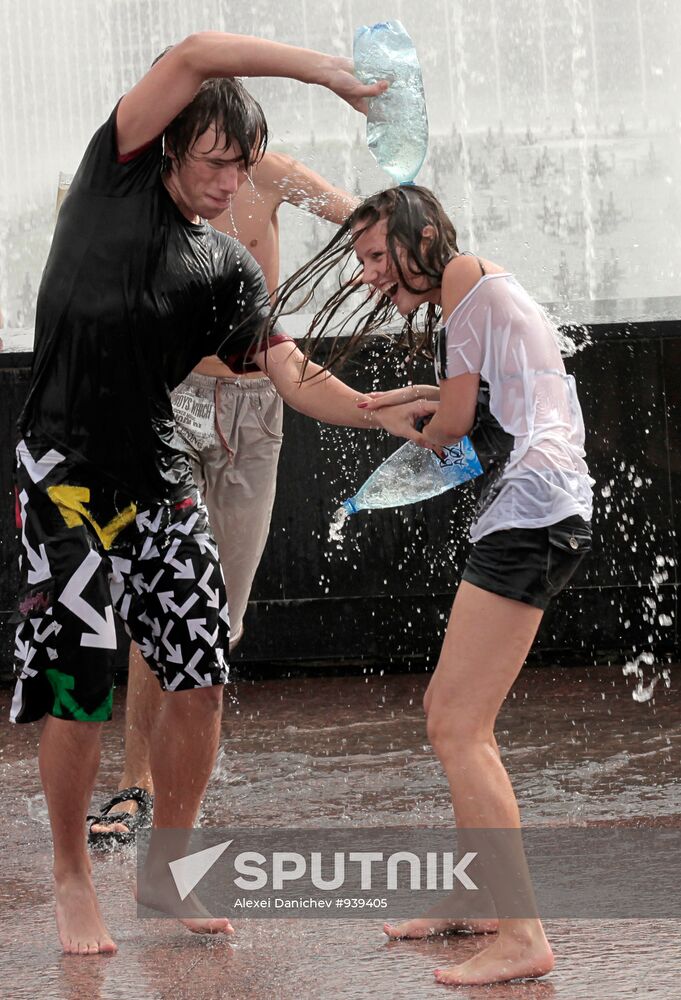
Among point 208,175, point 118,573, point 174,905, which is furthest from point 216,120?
point 174,905

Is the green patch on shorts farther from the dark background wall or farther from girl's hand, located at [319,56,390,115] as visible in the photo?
the dark background wall

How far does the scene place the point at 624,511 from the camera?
6.45 metres

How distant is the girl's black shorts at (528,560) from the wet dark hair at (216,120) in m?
1.05

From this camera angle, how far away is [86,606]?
3.50 meters

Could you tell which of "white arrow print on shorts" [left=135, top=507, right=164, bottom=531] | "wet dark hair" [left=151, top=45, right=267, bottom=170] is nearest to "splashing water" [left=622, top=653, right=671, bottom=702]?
"white arrow print on shorts" [left=135, top=507, right=164, bottom=531]

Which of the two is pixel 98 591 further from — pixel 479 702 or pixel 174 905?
pixel 479 702

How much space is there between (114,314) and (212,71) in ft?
1.87

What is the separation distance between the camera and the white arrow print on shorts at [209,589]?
366 cm

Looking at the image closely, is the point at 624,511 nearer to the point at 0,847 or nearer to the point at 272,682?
the point at 272,682

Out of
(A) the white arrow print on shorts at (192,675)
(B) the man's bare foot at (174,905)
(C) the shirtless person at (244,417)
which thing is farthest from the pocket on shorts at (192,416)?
(B) the man's bare foot at (174,905)

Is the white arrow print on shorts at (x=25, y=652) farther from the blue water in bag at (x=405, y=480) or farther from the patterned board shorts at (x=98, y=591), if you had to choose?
the blue water in bag at (x=405, y=480)

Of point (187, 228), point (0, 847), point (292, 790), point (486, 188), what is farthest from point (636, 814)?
point (486, 188)

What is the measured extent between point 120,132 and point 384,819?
205cm

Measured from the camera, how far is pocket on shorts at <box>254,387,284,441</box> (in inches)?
199
